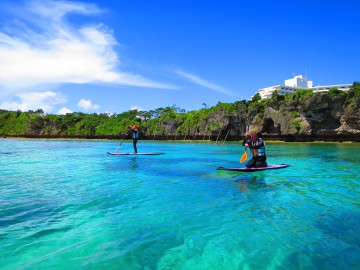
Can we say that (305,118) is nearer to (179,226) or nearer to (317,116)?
(317,116)

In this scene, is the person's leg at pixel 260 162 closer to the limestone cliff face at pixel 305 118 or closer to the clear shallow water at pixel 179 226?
the clear shallow water at pixel 179 226

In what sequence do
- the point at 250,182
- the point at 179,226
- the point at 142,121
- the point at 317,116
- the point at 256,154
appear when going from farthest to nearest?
the point at 142,121 → the point at 317,116 → the point at 256,154 → the point at 250,182 → the point at 179,226

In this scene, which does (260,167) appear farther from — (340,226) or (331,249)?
(331,249)

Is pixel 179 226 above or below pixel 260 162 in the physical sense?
below

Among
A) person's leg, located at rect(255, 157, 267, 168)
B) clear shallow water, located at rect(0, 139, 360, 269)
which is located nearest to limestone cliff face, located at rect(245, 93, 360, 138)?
person's leg, located at rect(255, 157, 267, 168)

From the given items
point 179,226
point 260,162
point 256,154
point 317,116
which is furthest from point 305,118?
point 179,226

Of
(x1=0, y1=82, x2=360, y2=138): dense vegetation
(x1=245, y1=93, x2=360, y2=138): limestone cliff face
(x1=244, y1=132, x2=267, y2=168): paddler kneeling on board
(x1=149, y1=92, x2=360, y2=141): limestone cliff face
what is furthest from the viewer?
(x1=0, y1=82, x2=360, y2=138): dense vegetation

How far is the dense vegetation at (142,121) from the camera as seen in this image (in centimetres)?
7494

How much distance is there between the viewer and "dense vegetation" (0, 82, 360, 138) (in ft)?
246

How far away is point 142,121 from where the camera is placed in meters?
108

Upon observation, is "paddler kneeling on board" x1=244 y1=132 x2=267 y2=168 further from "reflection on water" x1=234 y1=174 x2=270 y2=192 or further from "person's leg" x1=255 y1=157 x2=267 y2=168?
"reflection on water" x1=234 y1=174 x2=270 y2=192

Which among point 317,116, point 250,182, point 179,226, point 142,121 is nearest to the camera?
point 179,226

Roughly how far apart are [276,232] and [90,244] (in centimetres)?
377

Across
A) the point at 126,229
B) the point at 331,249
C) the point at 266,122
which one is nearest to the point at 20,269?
the point at 126,229
